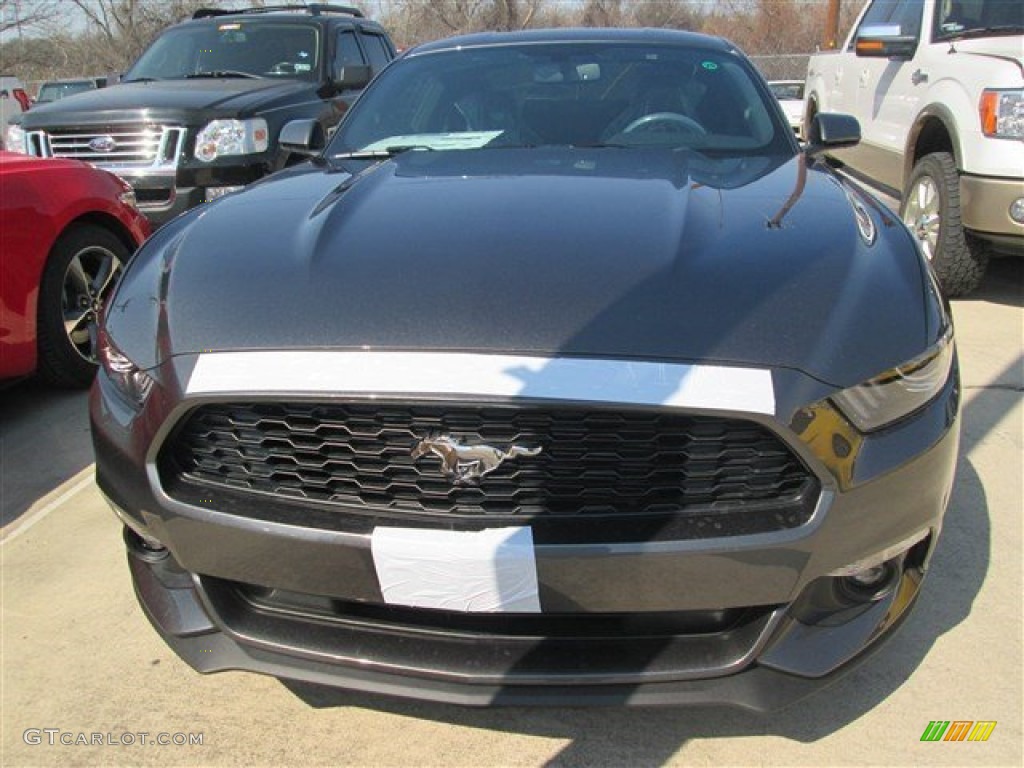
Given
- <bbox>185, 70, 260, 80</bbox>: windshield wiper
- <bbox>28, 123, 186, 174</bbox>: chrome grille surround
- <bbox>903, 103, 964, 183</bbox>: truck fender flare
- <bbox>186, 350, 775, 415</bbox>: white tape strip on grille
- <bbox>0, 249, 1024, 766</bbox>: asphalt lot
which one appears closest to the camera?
<bbox>186, 350, 775, 415</bbox>: white tape strip on grille

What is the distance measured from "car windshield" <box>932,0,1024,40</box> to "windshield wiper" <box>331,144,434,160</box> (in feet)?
12.4

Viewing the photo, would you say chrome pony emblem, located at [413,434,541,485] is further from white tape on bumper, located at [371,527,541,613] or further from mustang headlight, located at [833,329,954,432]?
mustang headlight, located at [833,329,954,432]

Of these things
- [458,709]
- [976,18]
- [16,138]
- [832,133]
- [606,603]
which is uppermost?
[976,18]

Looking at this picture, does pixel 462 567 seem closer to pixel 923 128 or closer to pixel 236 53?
pixel 923 128

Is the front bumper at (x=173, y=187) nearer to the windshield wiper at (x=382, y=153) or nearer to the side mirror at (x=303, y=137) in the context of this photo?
the side mirror at (x=303, y=137)

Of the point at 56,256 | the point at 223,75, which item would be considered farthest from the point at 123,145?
the point at 56,256

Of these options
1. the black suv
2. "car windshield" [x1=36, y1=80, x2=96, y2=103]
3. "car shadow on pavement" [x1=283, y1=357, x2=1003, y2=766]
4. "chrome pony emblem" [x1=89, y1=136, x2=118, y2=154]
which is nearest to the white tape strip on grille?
"car shadow on pavement" [x1=283, y1=357, x2=1003, y2=766]

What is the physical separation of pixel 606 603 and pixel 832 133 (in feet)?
7.73

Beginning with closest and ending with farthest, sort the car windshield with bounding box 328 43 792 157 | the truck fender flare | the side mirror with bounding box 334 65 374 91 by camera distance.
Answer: the car windshield with bounding box 328 43 792 157 → the truck fender flare → the side mirror with bounding box 334 65 374 91

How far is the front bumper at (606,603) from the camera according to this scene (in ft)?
5.20

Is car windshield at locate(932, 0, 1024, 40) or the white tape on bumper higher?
car windshield at locate(932, 0, 1024, 40)

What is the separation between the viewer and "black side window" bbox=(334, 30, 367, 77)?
721 cm

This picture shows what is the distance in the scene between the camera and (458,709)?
1888mm

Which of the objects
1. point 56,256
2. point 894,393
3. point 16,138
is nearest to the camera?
point 894,393
